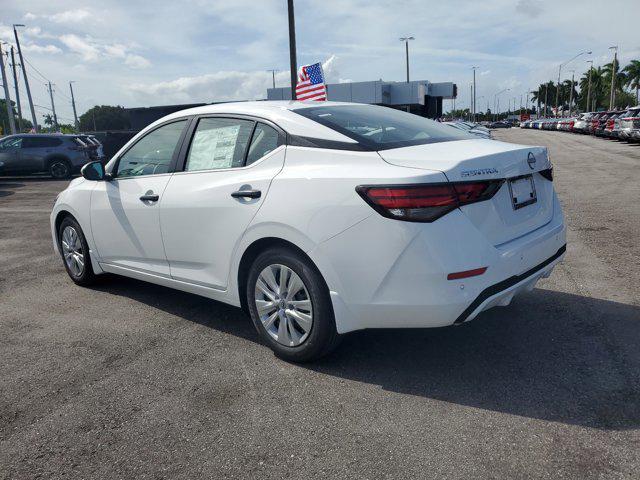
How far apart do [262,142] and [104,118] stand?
371ft

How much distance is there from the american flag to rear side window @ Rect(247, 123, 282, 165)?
11125mm

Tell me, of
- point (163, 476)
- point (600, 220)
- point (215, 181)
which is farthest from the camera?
point (600, 220)

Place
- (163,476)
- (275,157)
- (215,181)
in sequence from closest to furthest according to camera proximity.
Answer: (163,476) → (275,157) → (215,181)

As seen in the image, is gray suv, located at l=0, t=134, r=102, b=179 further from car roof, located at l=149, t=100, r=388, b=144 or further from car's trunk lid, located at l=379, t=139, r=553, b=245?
car's trunk lid, located at l=379, t=139, r=553, b=245

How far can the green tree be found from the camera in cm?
10288

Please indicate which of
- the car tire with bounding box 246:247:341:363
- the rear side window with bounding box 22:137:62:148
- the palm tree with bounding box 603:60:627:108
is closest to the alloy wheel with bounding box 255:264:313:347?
the car tire with bounding box 246:247:341:363

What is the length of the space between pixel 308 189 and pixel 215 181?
886mm

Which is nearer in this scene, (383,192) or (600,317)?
(383,192)

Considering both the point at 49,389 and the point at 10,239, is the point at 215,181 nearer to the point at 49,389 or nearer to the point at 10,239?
the point at 49,389

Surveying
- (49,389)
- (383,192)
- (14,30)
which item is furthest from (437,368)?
(14,30)

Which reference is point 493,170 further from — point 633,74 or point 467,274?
point 633,74

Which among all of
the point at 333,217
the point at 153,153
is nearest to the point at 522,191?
the point at 333,217

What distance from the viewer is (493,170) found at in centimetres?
319

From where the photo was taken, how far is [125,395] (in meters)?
3.36
